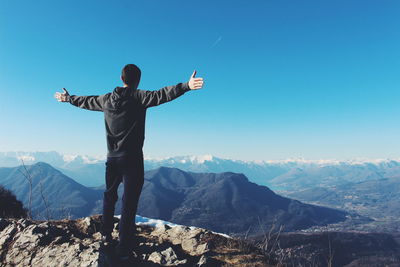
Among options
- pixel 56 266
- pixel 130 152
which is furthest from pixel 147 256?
pixel 130 152

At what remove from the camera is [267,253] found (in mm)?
6957

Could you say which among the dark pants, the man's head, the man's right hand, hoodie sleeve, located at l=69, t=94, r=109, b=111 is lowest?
the dark pants

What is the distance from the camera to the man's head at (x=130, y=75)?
16.7ft

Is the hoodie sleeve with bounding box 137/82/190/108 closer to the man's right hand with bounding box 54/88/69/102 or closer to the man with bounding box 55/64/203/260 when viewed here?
the man with bounding box 55/64/203/260

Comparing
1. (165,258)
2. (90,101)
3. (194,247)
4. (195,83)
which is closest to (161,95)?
(195,83)

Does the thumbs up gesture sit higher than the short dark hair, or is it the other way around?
the short dark hair

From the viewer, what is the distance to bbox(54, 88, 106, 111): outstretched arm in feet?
18.1

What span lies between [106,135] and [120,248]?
87.8 inches

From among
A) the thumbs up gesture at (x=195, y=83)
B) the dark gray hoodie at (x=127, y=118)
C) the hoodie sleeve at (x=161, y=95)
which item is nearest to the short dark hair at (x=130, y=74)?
the dark gray hoodie at (x=127, y=118)

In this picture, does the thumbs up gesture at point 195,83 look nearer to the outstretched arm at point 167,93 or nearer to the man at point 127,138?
the outstretched arm at point 167,93


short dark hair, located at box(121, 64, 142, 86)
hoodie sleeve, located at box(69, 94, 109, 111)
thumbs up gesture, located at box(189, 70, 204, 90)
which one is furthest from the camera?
hoodie sleeve, located at box(69, 94, 109, 111)

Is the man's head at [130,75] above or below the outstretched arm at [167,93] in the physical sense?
above

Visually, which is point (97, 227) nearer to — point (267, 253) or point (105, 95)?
point (105, 95)

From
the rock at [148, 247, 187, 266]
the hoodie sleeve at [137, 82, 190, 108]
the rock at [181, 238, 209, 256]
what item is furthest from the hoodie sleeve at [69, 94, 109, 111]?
the rock at [181, 238, 209, 256]
